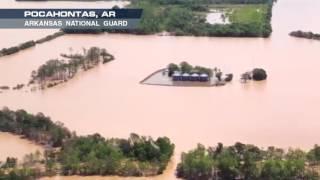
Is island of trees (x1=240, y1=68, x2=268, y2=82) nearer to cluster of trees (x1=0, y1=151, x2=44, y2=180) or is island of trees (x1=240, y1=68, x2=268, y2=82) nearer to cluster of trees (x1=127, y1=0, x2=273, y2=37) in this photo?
cluster of trees (x1=127, y1=0, x2=273, y2=37)

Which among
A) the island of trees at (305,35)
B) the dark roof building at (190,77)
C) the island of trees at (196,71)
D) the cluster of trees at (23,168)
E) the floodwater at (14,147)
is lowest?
the cluster of trees at (23,168)

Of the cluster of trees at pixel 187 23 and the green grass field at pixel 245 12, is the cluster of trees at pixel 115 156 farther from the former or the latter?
the green grass field at pixel 245 12

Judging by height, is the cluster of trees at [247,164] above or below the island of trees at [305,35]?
below

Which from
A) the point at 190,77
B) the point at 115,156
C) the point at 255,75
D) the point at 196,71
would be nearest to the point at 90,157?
the point at 115,156

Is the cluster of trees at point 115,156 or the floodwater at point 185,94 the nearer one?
the cluster of trees at point 115,156

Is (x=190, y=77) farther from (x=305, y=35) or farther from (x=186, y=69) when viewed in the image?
(x=305, y=35)

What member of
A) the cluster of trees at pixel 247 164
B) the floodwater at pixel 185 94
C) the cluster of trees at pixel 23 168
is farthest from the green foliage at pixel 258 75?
the cluster of trees at pixel 23 168

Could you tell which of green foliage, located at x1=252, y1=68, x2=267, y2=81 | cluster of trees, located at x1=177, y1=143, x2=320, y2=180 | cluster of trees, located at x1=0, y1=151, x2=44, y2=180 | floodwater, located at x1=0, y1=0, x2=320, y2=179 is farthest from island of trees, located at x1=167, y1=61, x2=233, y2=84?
cluster of trees, located at x1=0, y1=151, x2=44, y2=180
